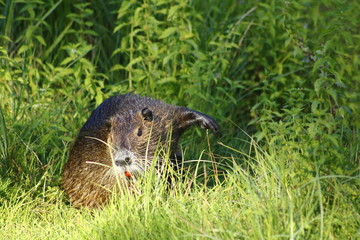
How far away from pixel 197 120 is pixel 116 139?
0.68 meters

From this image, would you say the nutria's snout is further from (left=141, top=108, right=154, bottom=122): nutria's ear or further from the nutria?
(left=141, top=108, right=154, bottom=122): nutria's ear

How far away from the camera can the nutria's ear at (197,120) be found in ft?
16.4

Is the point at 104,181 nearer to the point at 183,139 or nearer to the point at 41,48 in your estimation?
the point at 183,139

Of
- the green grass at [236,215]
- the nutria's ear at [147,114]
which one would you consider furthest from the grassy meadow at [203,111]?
the nutria's ear at [147,114]

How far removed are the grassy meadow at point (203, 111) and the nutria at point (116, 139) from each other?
0.14m

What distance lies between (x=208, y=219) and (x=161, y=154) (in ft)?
3.84

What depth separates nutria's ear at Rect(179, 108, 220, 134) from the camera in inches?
196

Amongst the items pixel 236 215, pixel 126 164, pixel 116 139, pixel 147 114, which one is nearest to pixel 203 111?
pixel 147 114

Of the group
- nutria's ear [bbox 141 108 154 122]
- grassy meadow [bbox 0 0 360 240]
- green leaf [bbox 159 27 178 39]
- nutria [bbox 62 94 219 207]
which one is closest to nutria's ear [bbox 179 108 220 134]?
nutria [bbox 62 94 219 207]

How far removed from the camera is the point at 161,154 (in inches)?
185

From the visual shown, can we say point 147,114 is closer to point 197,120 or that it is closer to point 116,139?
point 116,139

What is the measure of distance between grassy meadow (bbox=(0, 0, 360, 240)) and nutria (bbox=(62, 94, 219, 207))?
0.14m

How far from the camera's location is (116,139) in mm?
4637

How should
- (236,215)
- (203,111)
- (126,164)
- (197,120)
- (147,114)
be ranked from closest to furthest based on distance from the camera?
(236,215) < (126,164) < (147,114) < (197,120) < (203,111)
